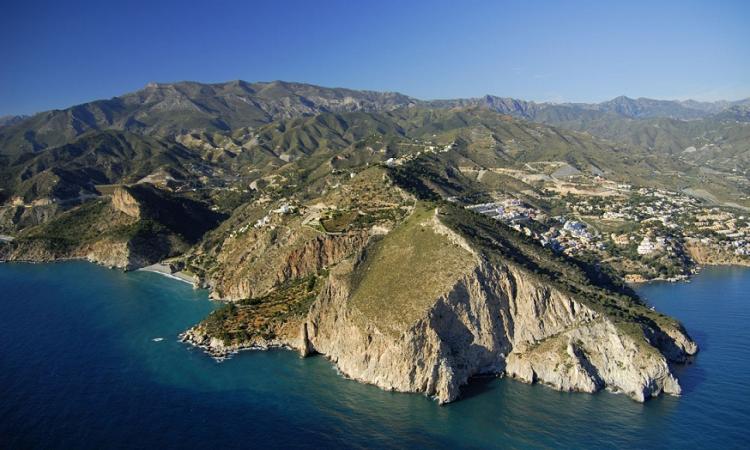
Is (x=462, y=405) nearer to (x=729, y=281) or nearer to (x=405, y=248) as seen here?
(x=405, y=248)

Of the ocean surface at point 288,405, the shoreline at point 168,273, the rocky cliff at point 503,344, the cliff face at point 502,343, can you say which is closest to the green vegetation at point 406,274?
the cliff face at point 502,343

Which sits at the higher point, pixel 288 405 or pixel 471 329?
pixel 471 329

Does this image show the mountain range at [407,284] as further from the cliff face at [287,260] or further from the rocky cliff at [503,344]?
the cliff face at [287,260]

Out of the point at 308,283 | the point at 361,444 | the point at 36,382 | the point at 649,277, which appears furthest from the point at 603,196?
the point at 36,382

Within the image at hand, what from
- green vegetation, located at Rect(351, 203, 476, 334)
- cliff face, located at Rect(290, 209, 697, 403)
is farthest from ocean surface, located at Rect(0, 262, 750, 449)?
green vegetation, located at Rect(351, 203, 476, 334)

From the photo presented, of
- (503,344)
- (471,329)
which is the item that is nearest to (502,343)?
(503,344)

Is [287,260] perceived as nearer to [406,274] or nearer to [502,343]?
[406,274]

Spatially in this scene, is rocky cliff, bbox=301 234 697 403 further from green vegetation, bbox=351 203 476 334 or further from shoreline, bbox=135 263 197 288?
shoreline, bbox=135 263 197 288

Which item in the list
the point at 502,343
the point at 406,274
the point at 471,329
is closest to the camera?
the point at 471,329
